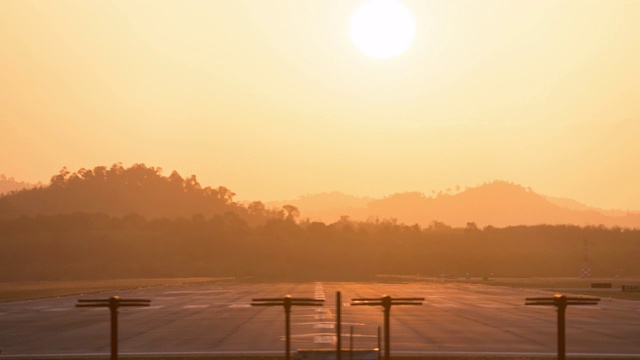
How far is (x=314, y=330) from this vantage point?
43.2 meters

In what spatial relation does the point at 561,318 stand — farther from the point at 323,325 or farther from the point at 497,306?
the point at 497,306

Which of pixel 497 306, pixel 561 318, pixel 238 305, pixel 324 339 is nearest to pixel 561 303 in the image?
pixel 561 318

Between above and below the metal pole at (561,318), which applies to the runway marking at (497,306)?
below

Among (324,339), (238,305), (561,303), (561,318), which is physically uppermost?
(561,303)

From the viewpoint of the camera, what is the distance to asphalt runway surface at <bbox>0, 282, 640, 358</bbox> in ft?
120

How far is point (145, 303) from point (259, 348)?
15266mm

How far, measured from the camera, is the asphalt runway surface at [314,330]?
36.5 metres

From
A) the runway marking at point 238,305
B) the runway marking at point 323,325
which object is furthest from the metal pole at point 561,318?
the runway marking at point 238,305

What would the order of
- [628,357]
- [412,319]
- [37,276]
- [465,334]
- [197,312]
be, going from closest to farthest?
[628,357] < [465,334] < [412,319] < [197,312] < [37,276]

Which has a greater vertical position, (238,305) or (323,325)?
(323,325)

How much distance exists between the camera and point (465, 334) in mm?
42906

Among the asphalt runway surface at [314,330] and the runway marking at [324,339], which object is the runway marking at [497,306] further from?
the runway marking at [324,339]

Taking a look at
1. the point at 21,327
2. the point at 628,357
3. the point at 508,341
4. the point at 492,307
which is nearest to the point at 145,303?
the point at 628,357

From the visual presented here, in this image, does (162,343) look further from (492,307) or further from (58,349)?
(492,307)
